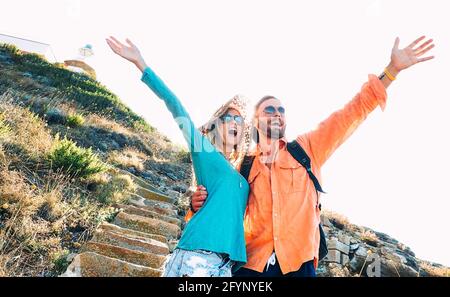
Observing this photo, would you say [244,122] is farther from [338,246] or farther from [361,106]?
[338,246]

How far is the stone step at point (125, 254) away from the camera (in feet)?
15.2

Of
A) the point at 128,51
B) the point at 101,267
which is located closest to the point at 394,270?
the point at 101,267

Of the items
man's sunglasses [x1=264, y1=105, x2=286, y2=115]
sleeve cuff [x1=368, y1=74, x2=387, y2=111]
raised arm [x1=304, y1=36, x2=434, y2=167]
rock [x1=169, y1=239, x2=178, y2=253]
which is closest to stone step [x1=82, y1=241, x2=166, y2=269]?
rock [x1=169, y1=239, x2=178, y2=253]

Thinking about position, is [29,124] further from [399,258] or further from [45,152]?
[399,258]

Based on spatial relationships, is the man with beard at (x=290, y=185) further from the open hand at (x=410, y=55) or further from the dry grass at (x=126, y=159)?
the dry grass at (x=126, y=159)

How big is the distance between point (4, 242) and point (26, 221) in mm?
608

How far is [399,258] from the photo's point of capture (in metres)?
8.59

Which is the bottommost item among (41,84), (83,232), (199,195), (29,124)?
(83,232)

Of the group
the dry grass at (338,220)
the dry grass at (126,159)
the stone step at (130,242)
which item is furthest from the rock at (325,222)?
the stone step at (130,242)

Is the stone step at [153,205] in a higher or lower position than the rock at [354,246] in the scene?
higher

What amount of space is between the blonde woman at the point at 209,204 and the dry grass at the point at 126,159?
6.92 metres

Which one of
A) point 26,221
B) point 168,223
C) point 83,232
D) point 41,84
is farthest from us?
point 41,84

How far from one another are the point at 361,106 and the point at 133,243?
3590 mm

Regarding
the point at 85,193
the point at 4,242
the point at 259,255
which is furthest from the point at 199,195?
the point at 85,193
